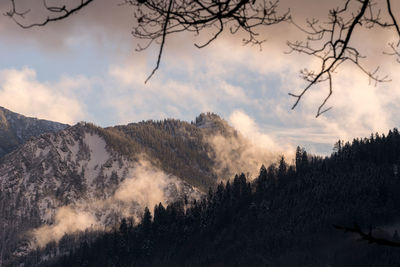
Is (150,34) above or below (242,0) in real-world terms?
below

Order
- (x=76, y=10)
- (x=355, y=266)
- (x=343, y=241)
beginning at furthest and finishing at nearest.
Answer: (x=343, y=241)
(x=355, y=266)
(x=76, y=10)

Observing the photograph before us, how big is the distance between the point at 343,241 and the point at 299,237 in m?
14.9

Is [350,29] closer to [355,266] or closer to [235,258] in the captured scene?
[355,266]

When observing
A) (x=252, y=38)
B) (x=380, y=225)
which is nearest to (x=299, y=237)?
(x=380, y=225)

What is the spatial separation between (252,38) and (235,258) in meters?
193

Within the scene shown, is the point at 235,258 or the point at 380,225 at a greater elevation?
the point at 380,225

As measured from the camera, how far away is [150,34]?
5.49 m

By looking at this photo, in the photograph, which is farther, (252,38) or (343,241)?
(343,241)

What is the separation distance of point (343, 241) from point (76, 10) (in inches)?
7498

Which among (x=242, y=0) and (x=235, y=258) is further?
(x=235, y=258)

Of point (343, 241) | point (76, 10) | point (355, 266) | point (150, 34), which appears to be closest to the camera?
point (76, 10)

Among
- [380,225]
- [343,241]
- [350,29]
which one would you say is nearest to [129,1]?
[350,29]

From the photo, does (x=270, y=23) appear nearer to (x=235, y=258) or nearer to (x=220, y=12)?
(x=220, y=12)

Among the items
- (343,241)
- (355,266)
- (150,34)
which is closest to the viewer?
(150,34)
